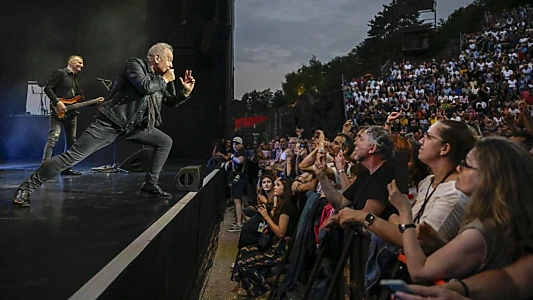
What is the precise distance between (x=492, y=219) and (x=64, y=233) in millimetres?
2203

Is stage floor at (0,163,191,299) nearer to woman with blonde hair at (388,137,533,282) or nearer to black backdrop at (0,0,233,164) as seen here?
woman with blonde hair at (388,137,533,282)

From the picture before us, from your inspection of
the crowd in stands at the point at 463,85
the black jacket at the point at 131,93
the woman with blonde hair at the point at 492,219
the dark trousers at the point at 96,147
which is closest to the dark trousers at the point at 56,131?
the dark trousers at the point at 96,147

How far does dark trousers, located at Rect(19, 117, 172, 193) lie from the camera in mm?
3578

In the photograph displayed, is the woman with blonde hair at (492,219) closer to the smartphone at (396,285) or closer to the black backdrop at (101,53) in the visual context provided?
the smartphone at (396,285)

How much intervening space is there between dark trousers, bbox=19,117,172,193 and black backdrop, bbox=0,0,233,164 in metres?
5.64

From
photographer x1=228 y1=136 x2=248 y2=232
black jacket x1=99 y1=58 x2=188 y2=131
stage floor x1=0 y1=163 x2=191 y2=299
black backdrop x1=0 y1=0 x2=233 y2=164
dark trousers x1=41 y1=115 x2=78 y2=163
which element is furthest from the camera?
black backdrop x1=0 y1=0 x2=233 y2=164

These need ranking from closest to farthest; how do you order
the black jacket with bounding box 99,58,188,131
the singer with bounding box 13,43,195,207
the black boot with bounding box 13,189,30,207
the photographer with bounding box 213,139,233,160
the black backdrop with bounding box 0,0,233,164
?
the black boot with bounding box 13,189,30,207 → the singer with bounding box 13,43,195,207 → the black jacket with bounding box 99,58,188,131 → the photographer with bounding box 213,139,233,160 → the black backdrop with bounding box 0,0,233,164

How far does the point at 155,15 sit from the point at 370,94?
36.4 feet

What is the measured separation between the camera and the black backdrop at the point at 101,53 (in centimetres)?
1068

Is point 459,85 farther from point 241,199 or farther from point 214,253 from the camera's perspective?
point 214,253

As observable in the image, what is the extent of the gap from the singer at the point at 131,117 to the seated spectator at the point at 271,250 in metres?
1.00

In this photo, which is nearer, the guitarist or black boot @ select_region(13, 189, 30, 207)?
black boot @ select_region(13, 189, 30, 207)

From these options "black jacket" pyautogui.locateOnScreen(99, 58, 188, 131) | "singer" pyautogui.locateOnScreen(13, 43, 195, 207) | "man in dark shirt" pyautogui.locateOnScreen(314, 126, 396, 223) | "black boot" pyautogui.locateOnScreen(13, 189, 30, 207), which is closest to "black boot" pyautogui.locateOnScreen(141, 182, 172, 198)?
"singer" pyautogui.locateOnScreen(13, 43, 195, 207)

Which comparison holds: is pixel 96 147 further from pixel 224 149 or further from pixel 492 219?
pixel 224 149
